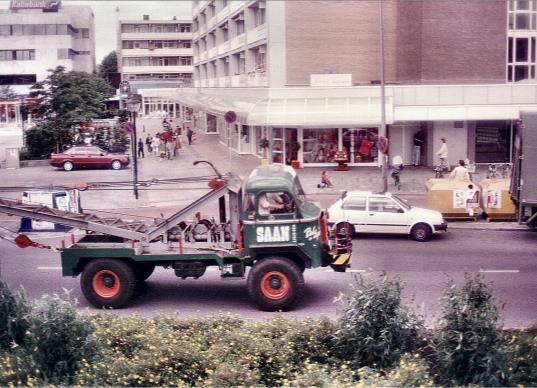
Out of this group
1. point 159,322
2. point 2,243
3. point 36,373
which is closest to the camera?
point 36,373

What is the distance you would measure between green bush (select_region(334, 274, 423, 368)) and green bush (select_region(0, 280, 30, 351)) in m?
3.30

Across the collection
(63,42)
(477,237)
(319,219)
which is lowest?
(477,237)

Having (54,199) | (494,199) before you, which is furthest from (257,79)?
(494,199)

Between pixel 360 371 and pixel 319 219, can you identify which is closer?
pixel 360 371

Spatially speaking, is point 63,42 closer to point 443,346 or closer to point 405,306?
point 405,306

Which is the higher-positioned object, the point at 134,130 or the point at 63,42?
the point at 63,42

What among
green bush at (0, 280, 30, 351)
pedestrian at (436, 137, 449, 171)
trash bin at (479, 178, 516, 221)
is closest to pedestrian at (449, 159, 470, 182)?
pedestrian at (436, 137, 449, 171)

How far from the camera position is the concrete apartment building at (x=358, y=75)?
1069cm

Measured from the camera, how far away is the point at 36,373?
6203 millimetres

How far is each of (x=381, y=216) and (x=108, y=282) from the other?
6.75 m

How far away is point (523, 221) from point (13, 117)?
1076cm

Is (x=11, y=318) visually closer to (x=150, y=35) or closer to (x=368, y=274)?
(x=368, y=274)

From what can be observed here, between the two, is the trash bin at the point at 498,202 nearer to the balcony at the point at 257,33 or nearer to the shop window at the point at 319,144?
the shop window at the point at 319,144

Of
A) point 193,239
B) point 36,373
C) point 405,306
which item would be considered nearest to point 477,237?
point 193,239
